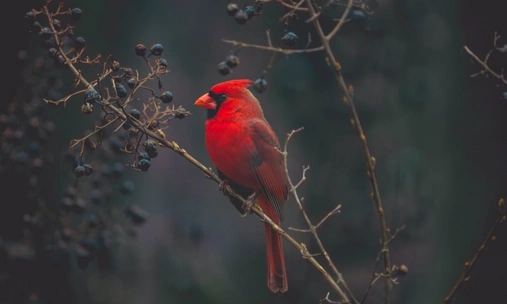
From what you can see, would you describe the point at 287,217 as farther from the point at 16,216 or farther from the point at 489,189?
the point at 16,216

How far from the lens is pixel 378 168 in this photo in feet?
10.2

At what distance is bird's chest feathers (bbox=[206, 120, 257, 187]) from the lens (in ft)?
6.01

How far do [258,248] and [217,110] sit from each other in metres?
1.70

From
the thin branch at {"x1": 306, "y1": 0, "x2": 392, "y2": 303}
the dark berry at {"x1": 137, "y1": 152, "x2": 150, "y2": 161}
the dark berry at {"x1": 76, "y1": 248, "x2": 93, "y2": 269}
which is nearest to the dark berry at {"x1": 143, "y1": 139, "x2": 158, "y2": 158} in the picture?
the dark berry at {"x1": 137, "y1": 152, "x2": 150, "y2": 161}

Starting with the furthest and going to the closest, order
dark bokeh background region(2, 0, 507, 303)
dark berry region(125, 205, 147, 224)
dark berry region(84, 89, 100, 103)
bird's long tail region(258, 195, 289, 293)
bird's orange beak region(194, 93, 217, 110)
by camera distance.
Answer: dark bokeh background region(2, 0, 507, 303) → dark berry region(125, 205, 147, 224) → bird's orange beak region(194, 93, 217, 110) → bird's long tail region(258, 195, 289, 293) → dark berry region(84, 89, 100, 103)

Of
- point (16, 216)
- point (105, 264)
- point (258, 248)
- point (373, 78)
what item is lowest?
point (258, 248)

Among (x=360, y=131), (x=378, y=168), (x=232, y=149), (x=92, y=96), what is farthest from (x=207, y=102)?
(x=378, y=168)

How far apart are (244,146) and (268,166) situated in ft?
0.27

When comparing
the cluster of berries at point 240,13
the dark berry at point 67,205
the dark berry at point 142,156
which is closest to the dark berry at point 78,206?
the dark berry at point 67,205

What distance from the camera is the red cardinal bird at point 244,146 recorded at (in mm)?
1830

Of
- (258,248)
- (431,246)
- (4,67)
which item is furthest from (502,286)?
(4,67)

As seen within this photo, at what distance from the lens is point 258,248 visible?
3.50 m

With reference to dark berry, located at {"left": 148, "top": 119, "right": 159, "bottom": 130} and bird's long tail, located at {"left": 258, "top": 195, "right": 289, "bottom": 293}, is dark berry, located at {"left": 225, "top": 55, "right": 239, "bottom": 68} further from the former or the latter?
bird's long tail, located at {"left": 258, "top": 195, "right": 289, "bottom": 293}

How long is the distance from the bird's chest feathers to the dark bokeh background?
0.74m
